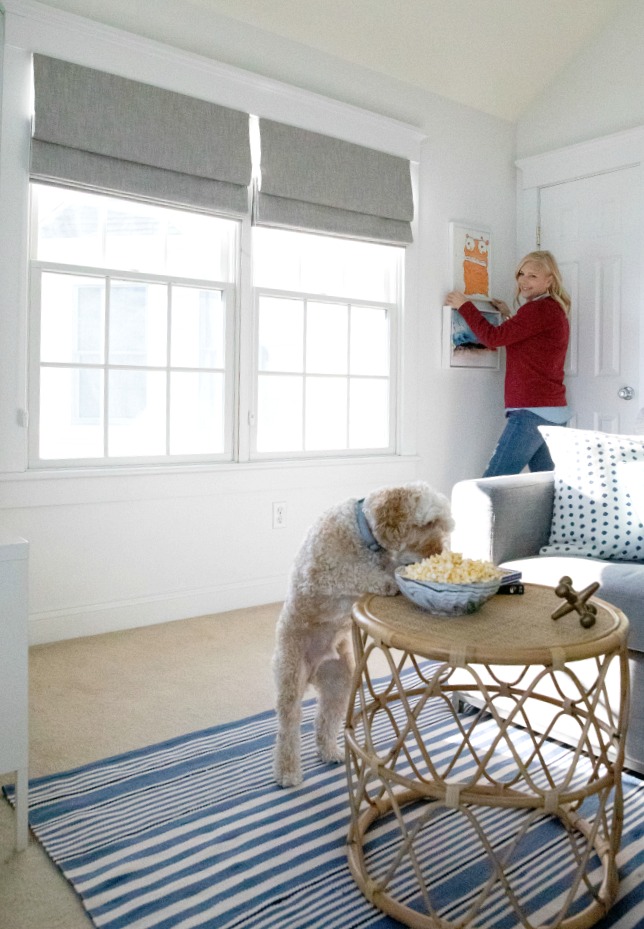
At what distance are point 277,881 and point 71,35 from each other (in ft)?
9.58

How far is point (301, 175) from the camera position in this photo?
352 cm

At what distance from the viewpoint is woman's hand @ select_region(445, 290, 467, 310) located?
4117 millimetres

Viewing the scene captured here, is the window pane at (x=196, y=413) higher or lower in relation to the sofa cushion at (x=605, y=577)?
higher

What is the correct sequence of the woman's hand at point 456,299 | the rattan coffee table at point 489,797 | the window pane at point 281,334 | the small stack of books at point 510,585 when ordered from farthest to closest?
the woman's hand at point 456,299 → the window pane at point 281,334 → the small stack of books at point 510,585 → the rattan coffee table at point 489,797

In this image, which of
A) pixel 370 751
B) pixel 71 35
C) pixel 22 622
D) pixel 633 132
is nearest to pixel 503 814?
pixel 370 751

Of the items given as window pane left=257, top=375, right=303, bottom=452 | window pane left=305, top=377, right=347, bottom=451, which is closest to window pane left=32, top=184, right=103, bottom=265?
window pane left=257, top=375, right=303, bottom=452

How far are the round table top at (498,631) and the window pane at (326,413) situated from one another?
220 cm

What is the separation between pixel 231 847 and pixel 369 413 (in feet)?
8.76

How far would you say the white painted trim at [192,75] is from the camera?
2814 mm

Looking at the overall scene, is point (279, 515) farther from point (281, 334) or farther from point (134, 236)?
point (134, 236)

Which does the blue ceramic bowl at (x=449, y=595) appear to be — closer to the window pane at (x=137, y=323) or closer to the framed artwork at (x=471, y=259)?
the window pane at (x=137, y=323)

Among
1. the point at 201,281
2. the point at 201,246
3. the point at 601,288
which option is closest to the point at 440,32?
the point at 601,288

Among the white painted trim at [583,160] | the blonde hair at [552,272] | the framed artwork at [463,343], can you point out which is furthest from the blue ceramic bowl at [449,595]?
the white painted trim at [583,160]

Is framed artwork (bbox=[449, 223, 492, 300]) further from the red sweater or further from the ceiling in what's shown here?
the ceiling
